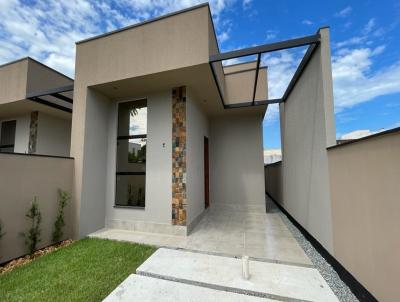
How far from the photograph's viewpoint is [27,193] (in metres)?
3.67

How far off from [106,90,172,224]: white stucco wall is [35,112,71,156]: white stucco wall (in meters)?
3.59

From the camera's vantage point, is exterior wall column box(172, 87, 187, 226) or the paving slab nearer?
the paving slab

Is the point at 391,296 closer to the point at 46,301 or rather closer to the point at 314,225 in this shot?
the point at 314,225

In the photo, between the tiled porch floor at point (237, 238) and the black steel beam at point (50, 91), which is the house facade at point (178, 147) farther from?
the tiled porch floor at point (237, 238)

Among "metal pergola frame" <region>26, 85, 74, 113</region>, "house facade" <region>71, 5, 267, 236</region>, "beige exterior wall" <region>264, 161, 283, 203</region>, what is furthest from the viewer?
"beige exterior wall" <region>264, 161, 283, 203</region>

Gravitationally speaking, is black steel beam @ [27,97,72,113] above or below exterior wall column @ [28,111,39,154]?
above

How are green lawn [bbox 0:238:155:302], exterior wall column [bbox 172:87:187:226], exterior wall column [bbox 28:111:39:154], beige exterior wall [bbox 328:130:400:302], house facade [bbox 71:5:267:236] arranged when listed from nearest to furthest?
beige exterior wall [bbox 328:130:400:302], green lawn [bbox 0:238:155:302], house facade [bbox 71:5:267:236], exterior wall column [bbox 172:87:187:226], exterior wall column [bbox 28:111:39:154]

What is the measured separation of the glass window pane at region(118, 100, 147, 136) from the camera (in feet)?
16.5

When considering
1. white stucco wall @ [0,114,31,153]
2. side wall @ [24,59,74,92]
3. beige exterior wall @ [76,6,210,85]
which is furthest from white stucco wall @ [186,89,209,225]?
white stucco wall @ [0,114,31,153]

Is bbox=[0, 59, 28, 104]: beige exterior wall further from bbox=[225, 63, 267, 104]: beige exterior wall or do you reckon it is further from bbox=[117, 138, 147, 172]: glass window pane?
bbox=[225, 63, 267, 104]: beige exterior wall

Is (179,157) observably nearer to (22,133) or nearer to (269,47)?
(269,47)

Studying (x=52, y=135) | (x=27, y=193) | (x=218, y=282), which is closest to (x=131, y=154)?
(x=27, y=193)

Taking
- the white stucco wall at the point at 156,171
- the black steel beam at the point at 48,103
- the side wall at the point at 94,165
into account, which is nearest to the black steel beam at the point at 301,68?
the white stucco wall at the point at 156,171

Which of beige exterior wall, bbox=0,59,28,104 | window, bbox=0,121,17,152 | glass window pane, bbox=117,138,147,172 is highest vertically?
beige exterior wall, bbox=0,59,28,104
